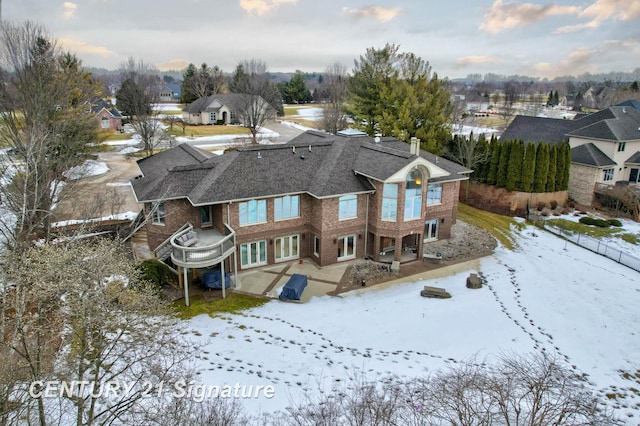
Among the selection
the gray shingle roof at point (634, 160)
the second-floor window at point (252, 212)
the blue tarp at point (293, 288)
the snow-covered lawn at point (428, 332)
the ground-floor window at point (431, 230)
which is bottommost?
the snow-covered lawn at point (428, 332)

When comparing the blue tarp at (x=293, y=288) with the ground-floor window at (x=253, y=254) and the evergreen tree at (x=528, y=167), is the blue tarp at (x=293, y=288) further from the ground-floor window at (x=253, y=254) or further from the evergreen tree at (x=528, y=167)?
the evergreen tree at (x=528, y=167)

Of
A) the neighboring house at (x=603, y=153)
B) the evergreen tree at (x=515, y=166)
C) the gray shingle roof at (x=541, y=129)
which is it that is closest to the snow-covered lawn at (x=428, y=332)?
the evergreen tree at (x=515, y=166)

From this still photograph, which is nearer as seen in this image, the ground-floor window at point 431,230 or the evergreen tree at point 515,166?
the ground-floor window at point 431,230

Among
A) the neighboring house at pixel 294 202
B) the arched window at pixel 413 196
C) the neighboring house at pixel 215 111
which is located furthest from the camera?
the neighboring house at pixel 215 111

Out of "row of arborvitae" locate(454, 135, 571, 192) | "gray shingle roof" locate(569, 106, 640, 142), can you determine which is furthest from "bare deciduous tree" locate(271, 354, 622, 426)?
"gray shingle roof" locate(569, 106, 640, 142)

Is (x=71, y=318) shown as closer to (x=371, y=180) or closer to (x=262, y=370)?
(x=262, y=370)

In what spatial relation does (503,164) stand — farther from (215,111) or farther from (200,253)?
(215,111)

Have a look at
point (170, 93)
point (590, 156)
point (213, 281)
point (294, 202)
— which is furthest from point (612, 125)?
point (170, 93)
